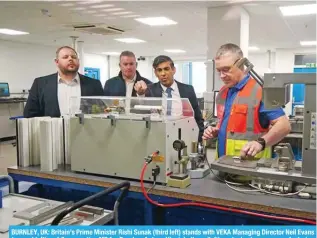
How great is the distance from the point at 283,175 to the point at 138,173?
0.73 m

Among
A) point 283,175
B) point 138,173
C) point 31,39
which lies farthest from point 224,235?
point 31,39

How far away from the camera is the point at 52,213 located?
148 centimetres

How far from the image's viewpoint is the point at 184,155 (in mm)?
1783

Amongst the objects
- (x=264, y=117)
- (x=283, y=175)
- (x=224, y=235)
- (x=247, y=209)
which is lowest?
(x=224, y=235)

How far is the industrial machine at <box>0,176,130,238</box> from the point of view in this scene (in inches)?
53.8

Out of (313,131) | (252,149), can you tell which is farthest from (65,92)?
(313,131)

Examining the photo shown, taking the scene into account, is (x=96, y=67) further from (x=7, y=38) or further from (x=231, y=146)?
(x=231, y=146)

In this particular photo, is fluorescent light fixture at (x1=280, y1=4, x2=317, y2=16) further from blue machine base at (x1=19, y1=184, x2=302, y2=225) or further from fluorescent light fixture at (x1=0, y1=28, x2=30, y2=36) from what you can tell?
fluorescent light fixture at (x1=0, y1=28, x2=30, y2=36)

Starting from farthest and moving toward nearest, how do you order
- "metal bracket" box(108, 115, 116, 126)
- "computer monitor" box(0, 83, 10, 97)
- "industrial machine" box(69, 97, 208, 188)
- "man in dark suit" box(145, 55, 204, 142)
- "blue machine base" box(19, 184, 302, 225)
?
"computer monitor" box(0, 83, 10, 97), "man in dark suit" box(145, 55, 204, 142), "metal bracket" box(108, 115, 116, 126), "industrial machine" box(69, 97, 208, 188), "blue machine base" box(19, 184, 302, 225)

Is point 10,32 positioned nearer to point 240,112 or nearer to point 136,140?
point 136,140

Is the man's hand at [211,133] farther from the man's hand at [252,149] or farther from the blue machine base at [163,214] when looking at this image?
the blue machine base at [163,214]

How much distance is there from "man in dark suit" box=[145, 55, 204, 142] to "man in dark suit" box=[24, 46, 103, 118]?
584mm

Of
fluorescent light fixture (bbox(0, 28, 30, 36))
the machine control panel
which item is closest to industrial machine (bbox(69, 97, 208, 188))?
the machine control panel

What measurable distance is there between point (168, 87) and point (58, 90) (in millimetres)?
901
